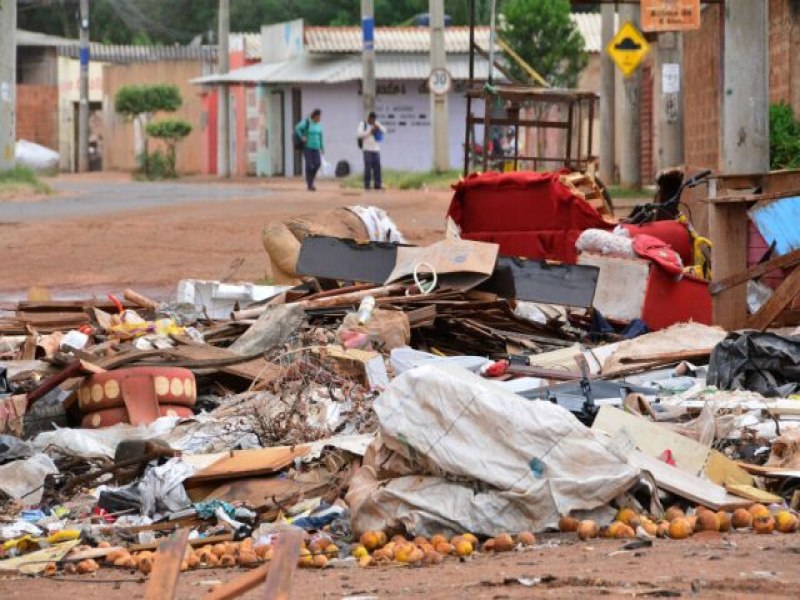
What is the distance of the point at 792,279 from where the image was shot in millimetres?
10258

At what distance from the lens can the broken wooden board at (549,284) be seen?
1189 cm

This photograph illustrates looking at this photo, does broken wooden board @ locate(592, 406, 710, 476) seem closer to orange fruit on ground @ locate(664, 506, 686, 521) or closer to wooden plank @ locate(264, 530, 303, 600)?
orange fruit on ground @ locate(664, 506, 686, 521)

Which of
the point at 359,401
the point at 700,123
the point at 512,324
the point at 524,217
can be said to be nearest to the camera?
the point at 359,401

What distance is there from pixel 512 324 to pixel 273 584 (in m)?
7.36

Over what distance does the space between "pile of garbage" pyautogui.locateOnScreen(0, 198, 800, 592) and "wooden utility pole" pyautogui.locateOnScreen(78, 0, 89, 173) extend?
44860mm

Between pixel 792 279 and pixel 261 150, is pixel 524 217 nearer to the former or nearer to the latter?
pixel 792 279

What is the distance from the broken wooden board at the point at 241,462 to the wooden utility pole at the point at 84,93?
49457 millimetres

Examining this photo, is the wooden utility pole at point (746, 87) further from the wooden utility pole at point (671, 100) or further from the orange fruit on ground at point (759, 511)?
the orange fruit on ground at point (759, 511)

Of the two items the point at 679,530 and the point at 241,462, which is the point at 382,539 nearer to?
the point at 679,530

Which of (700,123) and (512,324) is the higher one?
(700,123)

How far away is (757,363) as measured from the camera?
8.99 metres

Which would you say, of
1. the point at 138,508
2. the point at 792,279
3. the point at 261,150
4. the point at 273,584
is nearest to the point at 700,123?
the point at 792,279

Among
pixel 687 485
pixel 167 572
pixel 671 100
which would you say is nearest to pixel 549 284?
pixel 687 485

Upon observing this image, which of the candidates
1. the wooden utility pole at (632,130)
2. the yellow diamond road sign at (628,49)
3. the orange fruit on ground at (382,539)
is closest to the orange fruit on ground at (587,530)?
the orange fruit on ground at (382,539)
